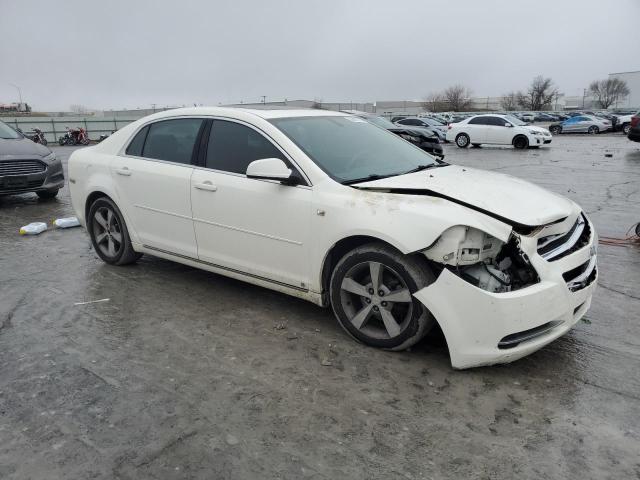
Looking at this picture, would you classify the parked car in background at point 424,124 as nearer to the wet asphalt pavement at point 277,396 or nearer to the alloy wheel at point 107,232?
the alloy wheel at point 107,232

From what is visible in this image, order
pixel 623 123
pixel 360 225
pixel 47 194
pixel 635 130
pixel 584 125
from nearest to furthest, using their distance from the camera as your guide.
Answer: pixel 360 225 → pixel 47 194 → pixel 635 130 → pixel 623 123 → pixel 584 125

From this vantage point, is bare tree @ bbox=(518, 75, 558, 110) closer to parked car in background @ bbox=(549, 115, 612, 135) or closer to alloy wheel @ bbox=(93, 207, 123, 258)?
parked car in background @ bbox=(549, 115, 612, 135)

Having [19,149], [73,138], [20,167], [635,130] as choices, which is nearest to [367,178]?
[20,167]

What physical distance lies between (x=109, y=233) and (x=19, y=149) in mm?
5357

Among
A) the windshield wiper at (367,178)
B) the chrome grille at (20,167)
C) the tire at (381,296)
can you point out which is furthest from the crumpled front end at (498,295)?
the chrome grille at (20,167)

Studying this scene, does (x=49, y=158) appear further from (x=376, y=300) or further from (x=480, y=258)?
(x=480, y=258)

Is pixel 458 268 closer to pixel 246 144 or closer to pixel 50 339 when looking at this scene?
pixel 246 144

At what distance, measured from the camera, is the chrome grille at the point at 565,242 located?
329 centimetres

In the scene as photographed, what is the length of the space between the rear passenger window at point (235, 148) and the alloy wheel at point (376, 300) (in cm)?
114

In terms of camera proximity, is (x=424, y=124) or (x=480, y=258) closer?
(x=480, y=258)

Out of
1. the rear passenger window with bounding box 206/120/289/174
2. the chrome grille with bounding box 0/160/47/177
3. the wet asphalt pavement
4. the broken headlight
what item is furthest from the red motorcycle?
the broken headlight

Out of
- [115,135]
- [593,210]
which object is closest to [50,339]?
[115,135]

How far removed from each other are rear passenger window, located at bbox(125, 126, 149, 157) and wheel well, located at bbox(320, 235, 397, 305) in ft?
8.16

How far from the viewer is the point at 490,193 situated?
351 cm
